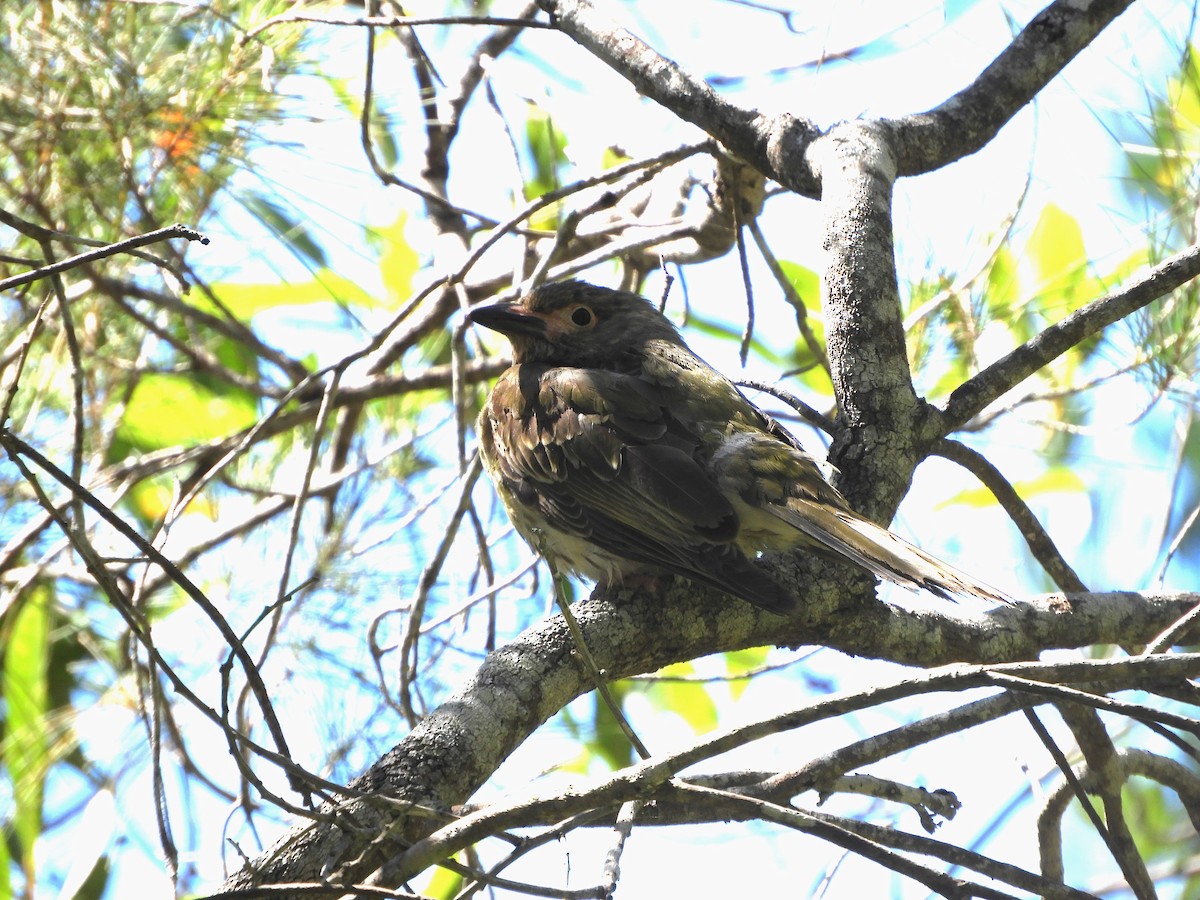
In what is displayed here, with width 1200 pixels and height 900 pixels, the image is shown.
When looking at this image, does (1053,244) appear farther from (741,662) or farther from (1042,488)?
(741,662)

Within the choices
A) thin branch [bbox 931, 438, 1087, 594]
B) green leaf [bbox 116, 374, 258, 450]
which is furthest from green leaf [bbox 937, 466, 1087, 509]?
green leaf [bbox 116, 374, 258, 450]

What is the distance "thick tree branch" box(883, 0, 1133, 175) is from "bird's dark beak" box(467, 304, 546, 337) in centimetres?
125

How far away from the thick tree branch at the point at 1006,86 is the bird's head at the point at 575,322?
0.99 metres

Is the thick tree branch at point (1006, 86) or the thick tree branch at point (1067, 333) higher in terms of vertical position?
the thick tree branch at point (1006, 86)

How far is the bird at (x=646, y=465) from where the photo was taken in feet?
8.81

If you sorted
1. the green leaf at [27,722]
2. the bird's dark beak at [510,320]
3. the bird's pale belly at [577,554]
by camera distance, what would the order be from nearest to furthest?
the bird's pale belly at [577,554]
the bird's dark beak at [510,320]
the green leaf at [27,722]

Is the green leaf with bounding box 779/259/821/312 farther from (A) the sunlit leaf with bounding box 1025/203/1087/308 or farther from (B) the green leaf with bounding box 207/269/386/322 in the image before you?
(B) the green leaf with bounding box 207/269/386/322

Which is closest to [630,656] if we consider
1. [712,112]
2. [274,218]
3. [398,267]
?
[712,112]

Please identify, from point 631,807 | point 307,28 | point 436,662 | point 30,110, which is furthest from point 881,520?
point 30,110

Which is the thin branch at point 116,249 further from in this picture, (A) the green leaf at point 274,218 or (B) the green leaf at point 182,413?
(B) the green leaf at point 182,413

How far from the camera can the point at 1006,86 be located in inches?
126

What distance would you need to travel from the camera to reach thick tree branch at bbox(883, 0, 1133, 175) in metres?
3.18

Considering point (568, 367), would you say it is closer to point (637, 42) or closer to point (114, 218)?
point (637, 42)

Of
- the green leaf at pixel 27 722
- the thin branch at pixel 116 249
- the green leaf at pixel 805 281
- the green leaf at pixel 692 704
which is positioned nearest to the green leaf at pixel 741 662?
the green leaf at pixel 692 704
